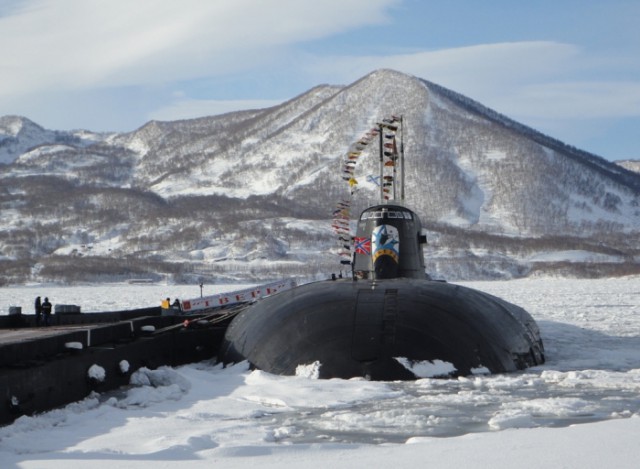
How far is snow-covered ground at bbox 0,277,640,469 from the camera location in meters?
11.5

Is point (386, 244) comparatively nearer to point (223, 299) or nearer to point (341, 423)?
point (341, 423)

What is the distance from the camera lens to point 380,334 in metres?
18.5

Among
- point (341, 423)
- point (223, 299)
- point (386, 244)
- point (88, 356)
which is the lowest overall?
point (341, 423)

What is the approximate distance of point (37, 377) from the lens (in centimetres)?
1512

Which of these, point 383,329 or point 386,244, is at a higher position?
point 386,244

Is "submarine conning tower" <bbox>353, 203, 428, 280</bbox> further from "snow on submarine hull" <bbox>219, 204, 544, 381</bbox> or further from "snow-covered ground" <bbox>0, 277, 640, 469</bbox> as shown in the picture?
"snow-covered ground" <bbox>0, 277, 640, 469</bbox>

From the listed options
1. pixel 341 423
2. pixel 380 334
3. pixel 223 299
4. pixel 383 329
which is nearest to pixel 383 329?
pixel 383 329

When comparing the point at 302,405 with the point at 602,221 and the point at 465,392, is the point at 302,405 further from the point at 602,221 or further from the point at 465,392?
the point at 602,221

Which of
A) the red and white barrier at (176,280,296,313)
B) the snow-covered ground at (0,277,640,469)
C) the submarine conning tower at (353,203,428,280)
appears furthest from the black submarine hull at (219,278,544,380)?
the red and white barrier at (176,280,296,313)

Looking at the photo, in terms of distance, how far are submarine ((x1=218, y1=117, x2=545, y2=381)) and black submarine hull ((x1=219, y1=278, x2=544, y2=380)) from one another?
19mm

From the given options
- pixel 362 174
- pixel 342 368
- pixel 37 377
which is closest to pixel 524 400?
pixel 342 368

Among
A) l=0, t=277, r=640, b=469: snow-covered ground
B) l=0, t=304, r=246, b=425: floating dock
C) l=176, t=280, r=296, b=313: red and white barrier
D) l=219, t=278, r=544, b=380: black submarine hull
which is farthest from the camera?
l=176, t=280, r=296, b=313: red and white barrier

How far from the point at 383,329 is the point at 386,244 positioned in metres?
4.70

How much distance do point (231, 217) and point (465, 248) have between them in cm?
5134
